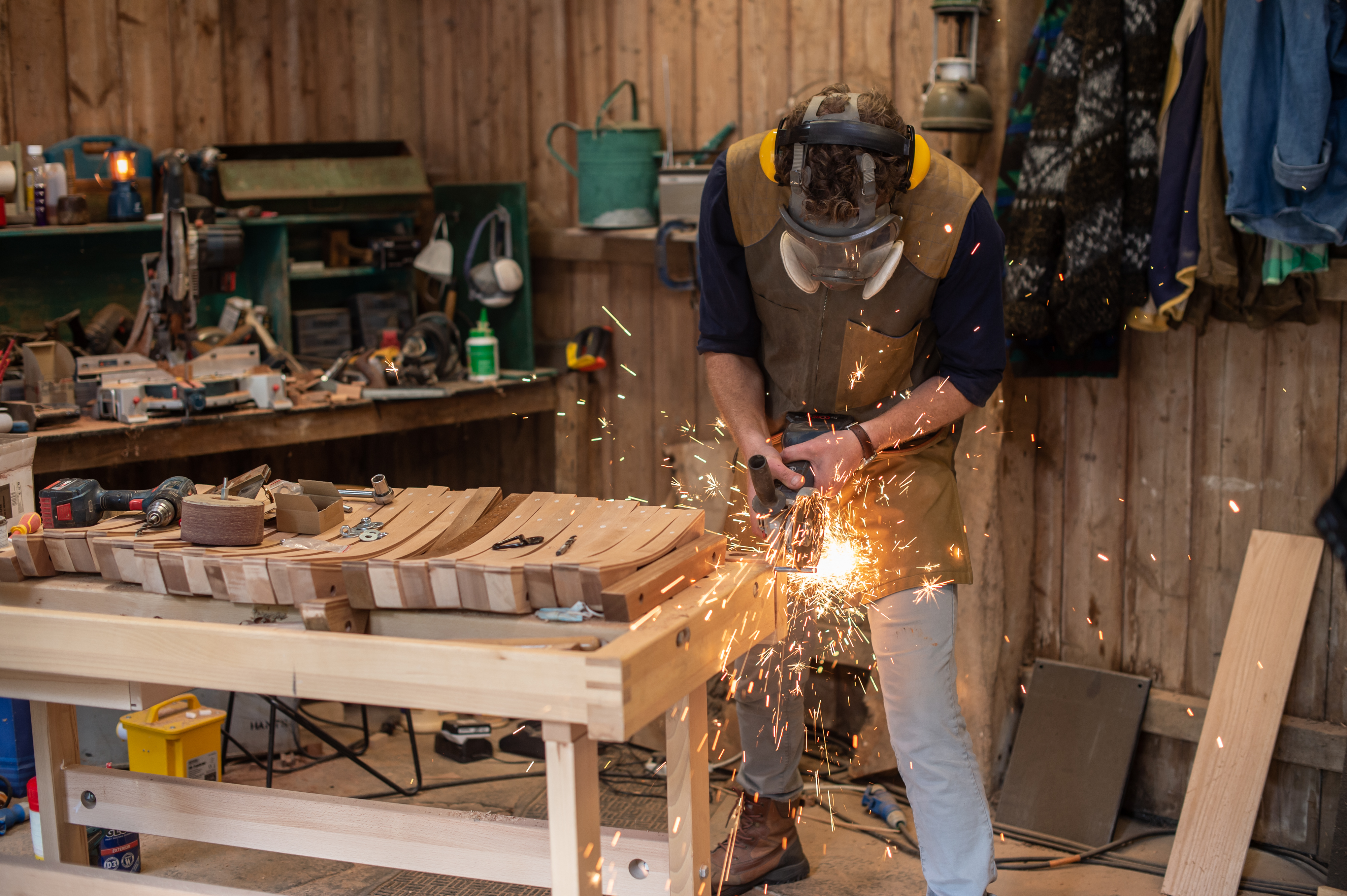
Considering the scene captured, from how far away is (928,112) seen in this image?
10.1ft

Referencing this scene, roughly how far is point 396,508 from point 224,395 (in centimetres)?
150

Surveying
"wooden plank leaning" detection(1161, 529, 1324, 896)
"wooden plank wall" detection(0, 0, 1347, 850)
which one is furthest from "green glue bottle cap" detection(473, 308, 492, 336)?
"wooden plank leaning" detection(1161, 529, 1324, 896)

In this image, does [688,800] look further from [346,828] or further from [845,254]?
[845,254]

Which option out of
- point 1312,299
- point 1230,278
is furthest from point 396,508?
point 1312,299

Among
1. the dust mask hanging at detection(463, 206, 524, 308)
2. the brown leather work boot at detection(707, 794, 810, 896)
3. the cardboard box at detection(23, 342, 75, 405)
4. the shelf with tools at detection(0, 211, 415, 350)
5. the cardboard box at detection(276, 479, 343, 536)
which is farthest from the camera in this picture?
the dust mask hanging at detection(463, 206, 524, 308)

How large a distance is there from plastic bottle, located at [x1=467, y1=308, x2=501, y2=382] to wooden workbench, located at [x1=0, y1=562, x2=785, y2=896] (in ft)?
6.18

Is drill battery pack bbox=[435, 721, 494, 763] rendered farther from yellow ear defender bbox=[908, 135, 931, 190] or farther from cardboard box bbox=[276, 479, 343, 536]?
yellow ear defender bbox=[908, 135, 931, 190]

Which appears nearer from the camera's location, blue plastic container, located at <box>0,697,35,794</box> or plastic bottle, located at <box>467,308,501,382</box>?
blue plastic container, located at <box>0,697,35,794</box>

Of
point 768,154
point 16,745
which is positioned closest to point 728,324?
point 768,154

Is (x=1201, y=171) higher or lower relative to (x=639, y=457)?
higher

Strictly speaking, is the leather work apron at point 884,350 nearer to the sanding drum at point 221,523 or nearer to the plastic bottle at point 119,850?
the sanding drum at point 221,523

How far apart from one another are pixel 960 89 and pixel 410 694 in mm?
2063

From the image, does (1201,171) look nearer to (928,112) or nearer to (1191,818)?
(928,112)

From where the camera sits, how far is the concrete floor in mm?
2941
